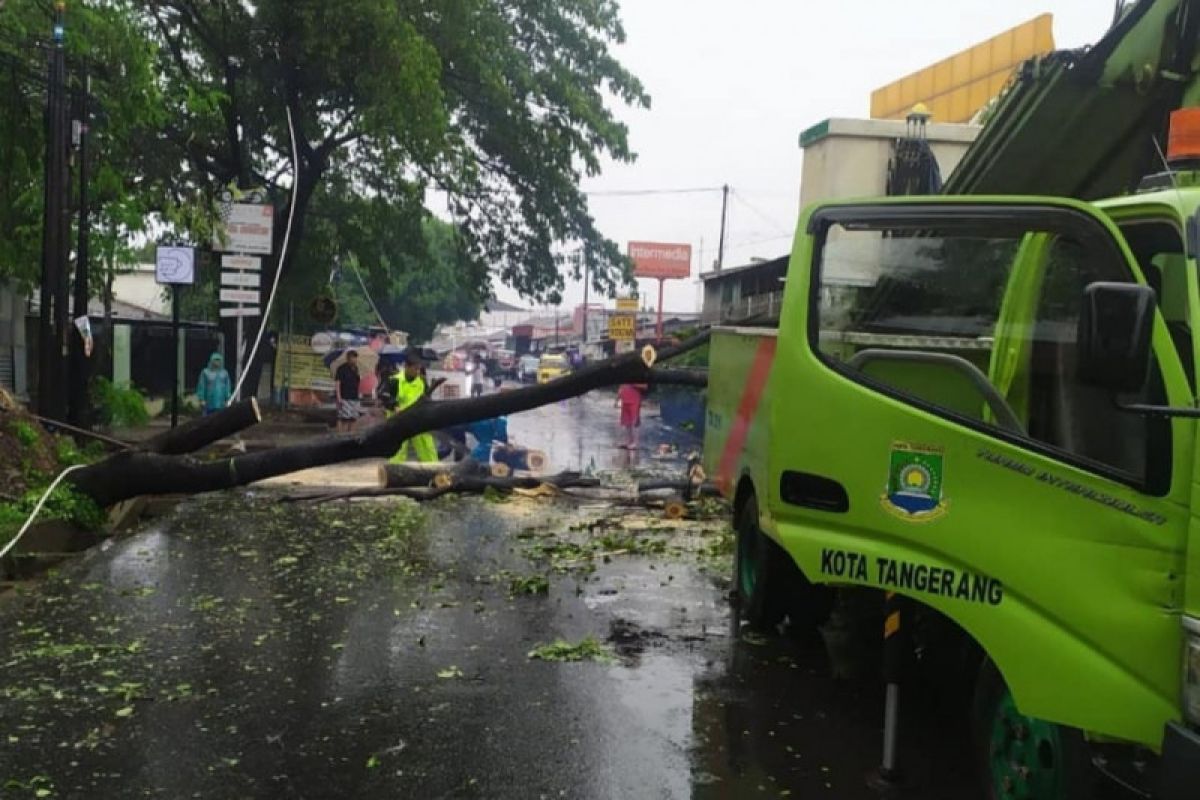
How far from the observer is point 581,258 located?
86.4 ft

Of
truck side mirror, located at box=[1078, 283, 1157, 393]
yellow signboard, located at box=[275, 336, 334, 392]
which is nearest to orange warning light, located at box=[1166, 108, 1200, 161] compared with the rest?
truck side mirror, located at box=[1078, 283, 1157, 393]

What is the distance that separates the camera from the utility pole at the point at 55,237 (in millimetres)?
11680

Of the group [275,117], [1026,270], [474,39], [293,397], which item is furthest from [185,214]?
[1026,270]

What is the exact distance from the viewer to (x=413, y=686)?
17.9 ft

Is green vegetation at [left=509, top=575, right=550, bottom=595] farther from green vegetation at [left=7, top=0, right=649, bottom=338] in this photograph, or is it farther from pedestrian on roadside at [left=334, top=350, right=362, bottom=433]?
pedestrian on roadside at [left=334, top=350, right=362, bottom=433]

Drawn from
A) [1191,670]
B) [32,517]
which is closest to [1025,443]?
[1191,670]

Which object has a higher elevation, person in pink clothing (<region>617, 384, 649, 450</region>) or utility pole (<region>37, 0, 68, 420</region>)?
utility pole (<region>37, 0, 68, 420</region>)

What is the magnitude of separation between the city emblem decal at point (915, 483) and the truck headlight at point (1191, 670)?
2.89 ft

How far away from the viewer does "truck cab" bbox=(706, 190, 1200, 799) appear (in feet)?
9.83

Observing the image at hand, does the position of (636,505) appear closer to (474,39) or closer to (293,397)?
(474,39)

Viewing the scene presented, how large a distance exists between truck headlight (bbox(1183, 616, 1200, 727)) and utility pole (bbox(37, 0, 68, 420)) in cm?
1232

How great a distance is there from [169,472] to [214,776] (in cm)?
544

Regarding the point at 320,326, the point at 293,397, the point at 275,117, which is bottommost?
the point at 293,397

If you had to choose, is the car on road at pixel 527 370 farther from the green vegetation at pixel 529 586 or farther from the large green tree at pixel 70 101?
the green vegetation at pixel 529 586
